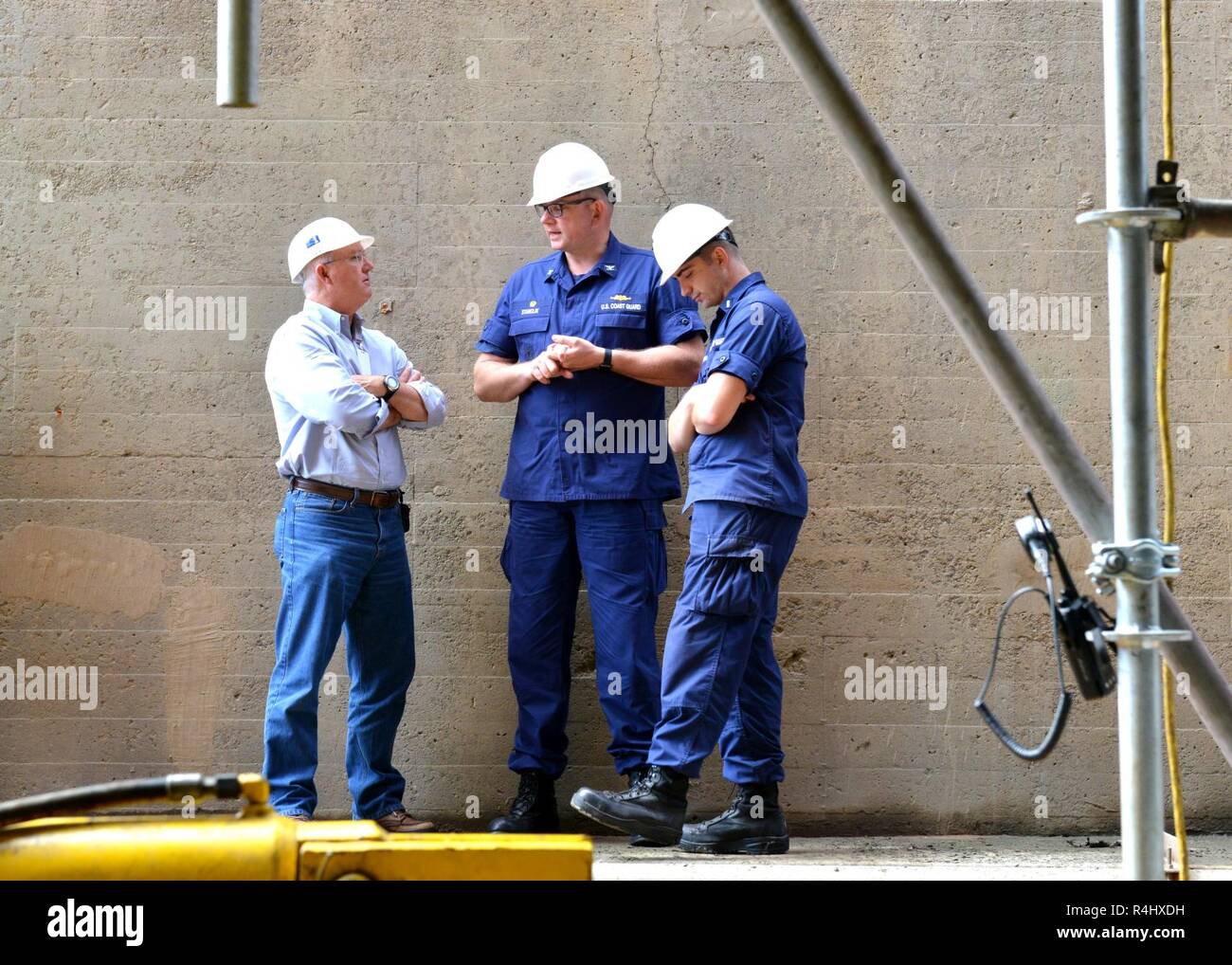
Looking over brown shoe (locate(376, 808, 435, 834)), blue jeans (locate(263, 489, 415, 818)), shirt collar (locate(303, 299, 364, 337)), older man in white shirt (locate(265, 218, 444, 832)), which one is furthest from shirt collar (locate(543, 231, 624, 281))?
brown shoe (locate(376, 808, 435, 834))

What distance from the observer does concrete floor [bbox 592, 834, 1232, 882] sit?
4328mm

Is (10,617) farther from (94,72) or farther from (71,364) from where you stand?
(94,72)

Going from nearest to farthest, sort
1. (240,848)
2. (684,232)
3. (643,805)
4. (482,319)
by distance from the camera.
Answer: (240,848) → (643,805) → (684,232) → (482,319)

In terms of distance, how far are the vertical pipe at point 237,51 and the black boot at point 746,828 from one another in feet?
11.1

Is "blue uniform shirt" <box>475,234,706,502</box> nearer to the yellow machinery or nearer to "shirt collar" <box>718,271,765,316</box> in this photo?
"shirt collar" <box>718,271,765,316</box>

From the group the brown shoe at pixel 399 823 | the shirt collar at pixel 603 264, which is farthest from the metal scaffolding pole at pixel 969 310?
the brown shoe at pixel 399 823

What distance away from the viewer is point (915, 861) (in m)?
4.80

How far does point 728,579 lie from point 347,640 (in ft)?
4.85

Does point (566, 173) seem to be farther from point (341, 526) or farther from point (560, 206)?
point (341, 526)

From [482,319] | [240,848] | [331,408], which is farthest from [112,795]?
[482,319]

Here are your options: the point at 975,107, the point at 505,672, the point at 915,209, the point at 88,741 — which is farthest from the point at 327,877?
the point at 975,107

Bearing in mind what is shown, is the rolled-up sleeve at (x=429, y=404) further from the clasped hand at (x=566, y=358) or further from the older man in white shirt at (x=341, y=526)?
the clasped hand at (x=566, y=358)

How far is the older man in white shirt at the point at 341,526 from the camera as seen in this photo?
183 inches

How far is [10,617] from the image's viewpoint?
5410mm
